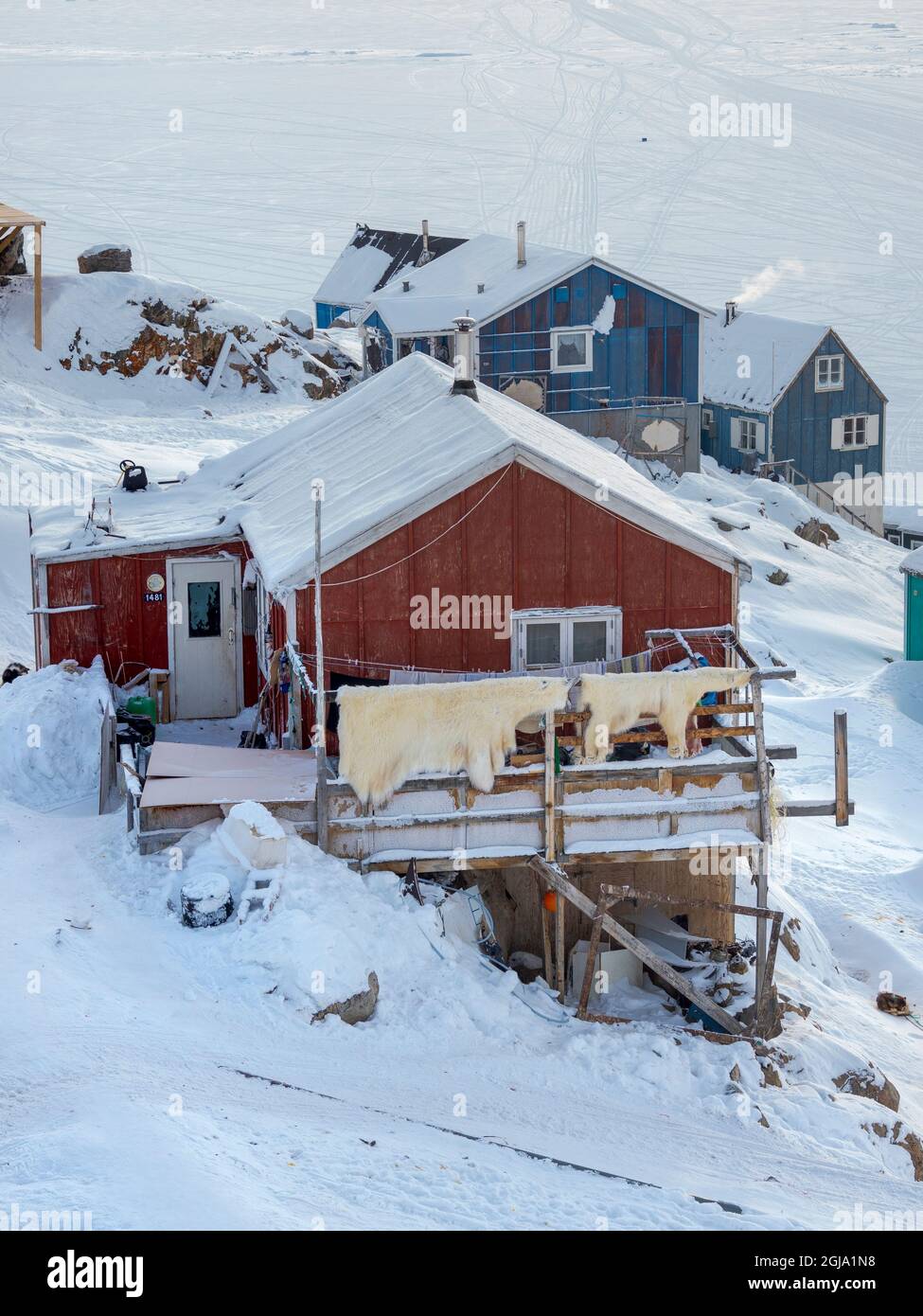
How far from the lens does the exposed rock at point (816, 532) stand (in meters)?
42.5

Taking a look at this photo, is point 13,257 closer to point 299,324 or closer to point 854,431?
point 299,324

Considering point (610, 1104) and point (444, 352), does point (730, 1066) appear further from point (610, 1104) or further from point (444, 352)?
point (444, 352)

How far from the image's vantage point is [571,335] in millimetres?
41312

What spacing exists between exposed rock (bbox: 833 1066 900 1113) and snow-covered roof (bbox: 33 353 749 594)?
5.77m

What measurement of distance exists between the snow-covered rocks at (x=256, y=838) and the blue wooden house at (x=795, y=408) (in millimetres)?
34854

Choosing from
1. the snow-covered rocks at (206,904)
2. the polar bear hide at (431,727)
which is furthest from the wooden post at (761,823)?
the snow-covered rocks at (206,904)

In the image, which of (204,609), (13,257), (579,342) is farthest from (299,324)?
(204,609)

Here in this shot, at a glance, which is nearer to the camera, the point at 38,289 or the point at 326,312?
the point at 38,289

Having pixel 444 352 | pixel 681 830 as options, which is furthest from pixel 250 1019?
pixel 444 352

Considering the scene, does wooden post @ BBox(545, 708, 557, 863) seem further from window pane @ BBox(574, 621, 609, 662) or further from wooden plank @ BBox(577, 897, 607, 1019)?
window pane @ BBox(574, 621, 609, 662)

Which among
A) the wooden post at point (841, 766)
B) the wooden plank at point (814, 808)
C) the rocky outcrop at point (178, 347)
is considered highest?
the rocky outcrop at point (178, 347)

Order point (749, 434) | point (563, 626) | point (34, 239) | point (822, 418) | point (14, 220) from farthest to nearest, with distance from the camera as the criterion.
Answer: point (822, 418) → point (749, 434) → point (34, 239) → point (14, 220) → point (563, 626)

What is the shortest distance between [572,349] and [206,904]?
30064 mm

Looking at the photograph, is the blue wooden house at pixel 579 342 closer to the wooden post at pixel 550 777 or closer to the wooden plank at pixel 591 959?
the wooden post at pixel 550 777
